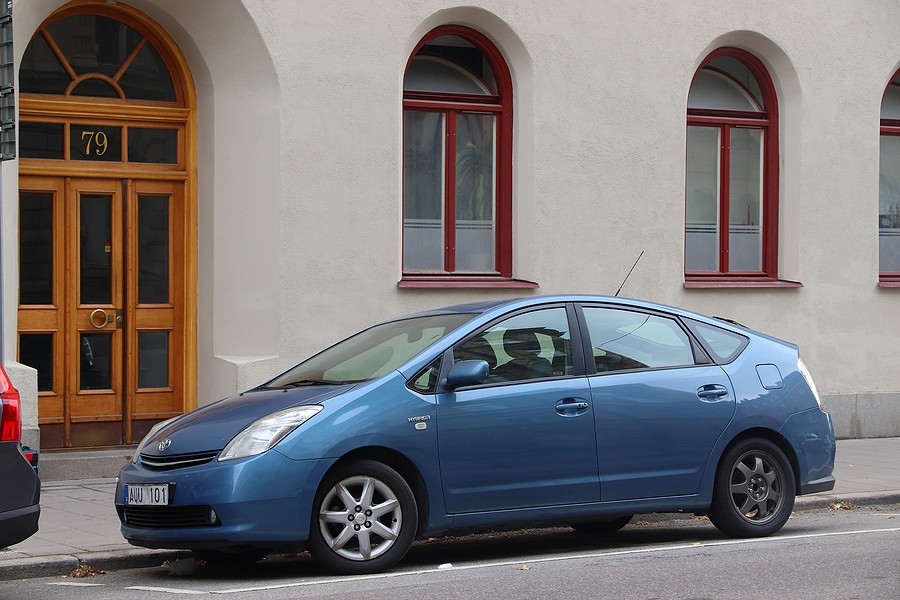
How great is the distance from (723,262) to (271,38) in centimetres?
599

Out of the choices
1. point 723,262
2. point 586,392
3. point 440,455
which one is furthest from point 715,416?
point 723,262

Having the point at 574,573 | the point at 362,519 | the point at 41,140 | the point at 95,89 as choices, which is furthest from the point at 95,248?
the point at 574,573

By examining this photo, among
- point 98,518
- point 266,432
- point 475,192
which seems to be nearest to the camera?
point 266,432

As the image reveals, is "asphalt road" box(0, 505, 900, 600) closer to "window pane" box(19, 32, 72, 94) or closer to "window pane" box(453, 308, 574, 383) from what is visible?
"window pane" box(453, 308, 574, 383)

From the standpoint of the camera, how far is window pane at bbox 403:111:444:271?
14.2 m

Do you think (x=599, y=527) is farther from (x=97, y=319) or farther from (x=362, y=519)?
(x=97, y=319)

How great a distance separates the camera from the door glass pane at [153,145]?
43.3 ft

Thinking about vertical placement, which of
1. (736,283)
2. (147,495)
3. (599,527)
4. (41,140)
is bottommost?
(599,527)

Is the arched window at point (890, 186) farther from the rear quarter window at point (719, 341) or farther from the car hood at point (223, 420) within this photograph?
the car hood at point (223, 420)

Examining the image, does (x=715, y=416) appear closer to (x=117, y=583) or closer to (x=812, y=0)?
(x=117, y=583)

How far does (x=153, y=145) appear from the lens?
1330 centimetres

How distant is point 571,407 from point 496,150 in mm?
6725

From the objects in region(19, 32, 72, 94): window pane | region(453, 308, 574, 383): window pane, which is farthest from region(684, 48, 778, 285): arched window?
region(453, 308, 574, 383): window pane

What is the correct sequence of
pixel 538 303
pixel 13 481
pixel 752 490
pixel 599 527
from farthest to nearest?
pixel 599 527 → pixel 752 490 → pixel 538 303 → pixel 13 481
